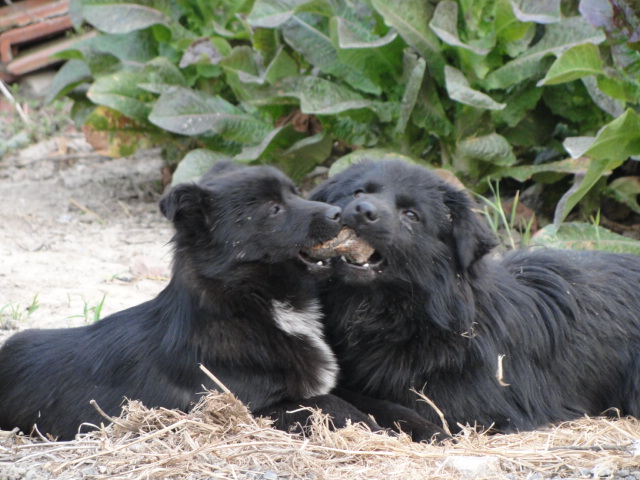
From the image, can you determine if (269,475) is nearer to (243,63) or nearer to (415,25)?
(415,25)


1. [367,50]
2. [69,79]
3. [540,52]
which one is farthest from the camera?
[69,79]

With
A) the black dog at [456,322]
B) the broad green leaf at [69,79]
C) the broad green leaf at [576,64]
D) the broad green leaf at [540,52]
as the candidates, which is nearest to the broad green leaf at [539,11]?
the broad green leaf at [540,52]

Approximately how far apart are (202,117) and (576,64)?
2821 millimetres

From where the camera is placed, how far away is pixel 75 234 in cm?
674

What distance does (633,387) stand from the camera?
418cm

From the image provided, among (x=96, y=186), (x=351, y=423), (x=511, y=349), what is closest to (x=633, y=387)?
(x=511, y=349)

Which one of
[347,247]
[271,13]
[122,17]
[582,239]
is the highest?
[271,13]

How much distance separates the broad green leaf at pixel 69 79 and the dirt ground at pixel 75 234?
78 centimetres

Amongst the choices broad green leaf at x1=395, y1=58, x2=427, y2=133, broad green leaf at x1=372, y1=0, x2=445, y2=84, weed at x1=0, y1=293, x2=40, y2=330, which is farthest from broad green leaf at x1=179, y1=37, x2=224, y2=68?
weed at x1=0, y1=293, x2=40, y2=330

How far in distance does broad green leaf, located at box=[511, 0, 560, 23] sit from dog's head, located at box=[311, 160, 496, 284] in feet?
7.61

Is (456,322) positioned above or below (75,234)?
above

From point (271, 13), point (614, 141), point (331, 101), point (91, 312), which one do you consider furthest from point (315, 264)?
point (271, 13)

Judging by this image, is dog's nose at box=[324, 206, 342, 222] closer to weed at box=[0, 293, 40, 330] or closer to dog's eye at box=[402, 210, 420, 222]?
dog's eye at box=[402, 210, 420, 222]

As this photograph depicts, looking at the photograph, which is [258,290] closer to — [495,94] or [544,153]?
[495,94]
